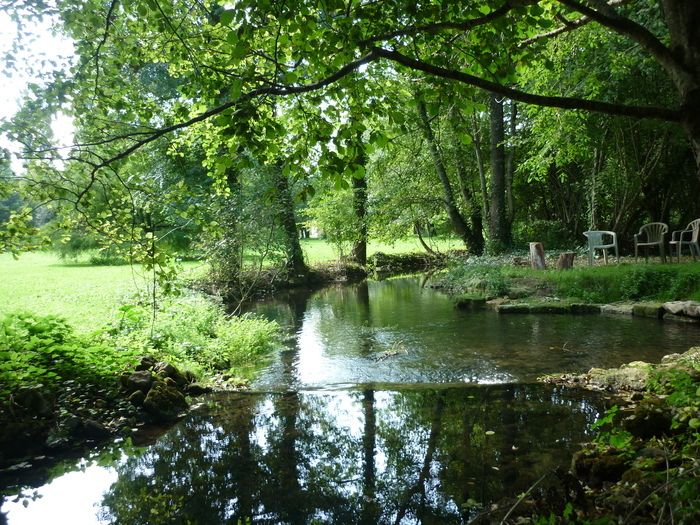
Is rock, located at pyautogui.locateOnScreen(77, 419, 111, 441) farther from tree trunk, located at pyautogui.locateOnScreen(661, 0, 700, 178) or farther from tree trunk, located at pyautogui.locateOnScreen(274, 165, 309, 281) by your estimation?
tree trunk, located at pyautogui.locateOnScreen(274, 165, 309, 281)

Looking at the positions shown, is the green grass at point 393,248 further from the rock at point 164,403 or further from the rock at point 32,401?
the rock at point 32,401

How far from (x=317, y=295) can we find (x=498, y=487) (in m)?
14.7

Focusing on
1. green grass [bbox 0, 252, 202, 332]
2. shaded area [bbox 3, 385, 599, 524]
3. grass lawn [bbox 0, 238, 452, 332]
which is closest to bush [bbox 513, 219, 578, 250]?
grass lawn [bbox 0, 238, 452, 332]

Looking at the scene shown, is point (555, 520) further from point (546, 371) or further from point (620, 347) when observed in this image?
point (620, 347)

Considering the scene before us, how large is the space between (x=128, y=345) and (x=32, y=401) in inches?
91.5

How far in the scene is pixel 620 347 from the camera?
8227mm

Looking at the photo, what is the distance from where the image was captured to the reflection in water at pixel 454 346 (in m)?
7.50

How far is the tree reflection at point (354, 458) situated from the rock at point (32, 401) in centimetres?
128

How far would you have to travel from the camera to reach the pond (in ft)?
12.7

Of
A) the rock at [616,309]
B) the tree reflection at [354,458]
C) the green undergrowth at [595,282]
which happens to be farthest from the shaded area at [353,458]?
the green undergrowth at [595,282]

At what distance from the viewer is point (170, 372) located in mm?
7039

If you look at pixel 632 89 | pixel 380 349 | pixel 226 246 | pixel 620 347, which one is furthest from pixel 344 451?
pixel 632 89

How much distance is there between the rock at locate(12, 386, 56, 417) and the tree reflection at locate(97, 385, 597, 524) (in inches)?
50.3

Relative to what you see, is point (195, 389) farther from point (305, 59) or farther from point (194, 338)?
point (305, 59)
